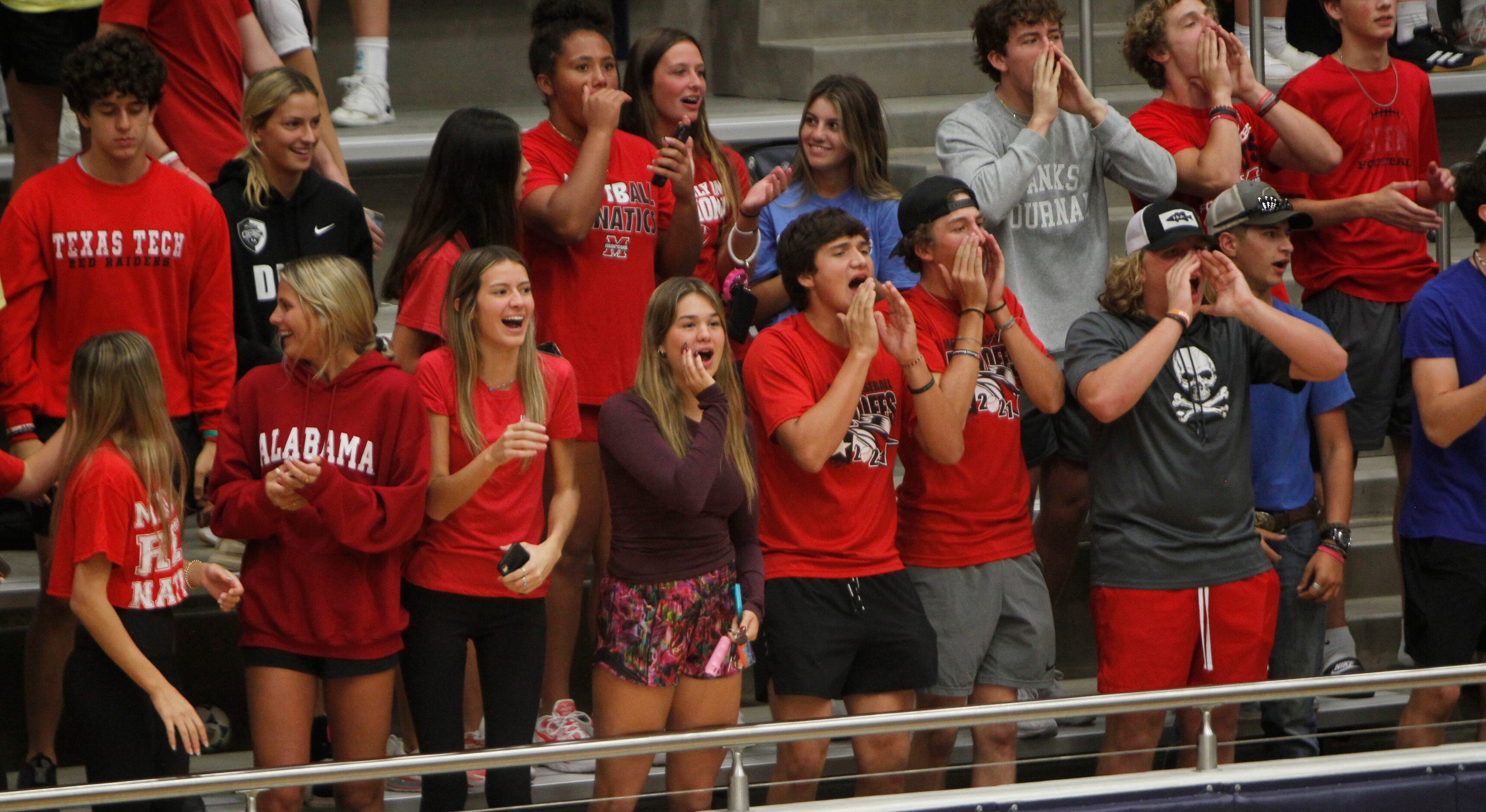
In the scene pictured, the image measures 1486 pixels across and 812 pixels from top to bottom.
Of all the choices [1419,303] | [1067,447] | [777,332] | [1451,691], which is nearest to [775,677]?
[777,332]

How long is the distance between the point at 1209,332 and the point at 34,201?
9.11ft

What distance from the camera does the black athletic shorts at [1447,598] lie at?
3900 mm

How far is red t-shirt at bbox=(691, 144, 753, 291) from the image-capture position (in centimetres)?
443

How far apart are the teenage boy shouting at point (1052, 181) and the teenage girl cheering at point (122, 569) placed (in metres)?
2.08

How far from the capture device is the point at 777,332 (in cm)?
369

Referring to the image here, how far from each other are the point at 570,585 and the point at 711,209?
1.14m

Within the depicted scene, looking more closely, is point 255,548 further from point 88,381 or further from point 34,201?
point 34,201

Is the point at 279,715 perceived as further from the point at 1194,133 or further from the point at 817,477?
the point at 1194,133

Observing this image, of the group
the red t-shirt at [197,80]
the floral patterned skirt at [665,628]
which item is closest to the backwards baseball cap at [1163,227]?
the floral patterned skirt at [665,628]

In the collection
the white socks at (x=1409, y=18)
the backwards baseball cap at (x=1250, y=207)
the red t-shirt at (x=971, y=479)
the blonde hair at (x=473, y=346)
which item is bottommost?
the red t-shirt at (x=971, y=479)

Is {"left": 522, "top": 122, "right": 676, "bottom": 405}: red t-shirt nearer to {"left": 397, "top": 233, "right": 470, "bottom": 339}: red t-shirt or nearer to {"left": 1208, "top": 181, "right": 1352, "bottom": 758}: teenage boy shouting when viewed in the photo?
{"left": 397, "top": 233, "right": 470, "bottom": 339}: red t-shirt

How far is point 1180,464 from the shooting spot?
12.3 ft

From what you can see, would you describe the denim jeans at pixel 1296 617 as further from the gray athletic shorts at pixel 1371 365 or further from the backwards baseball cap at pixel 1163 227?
the backwards baseball cap at pixel 1163 227

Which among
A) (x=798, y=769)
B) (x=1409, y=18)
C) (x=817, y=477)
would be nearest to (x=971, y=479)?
(x=817, y=477)
